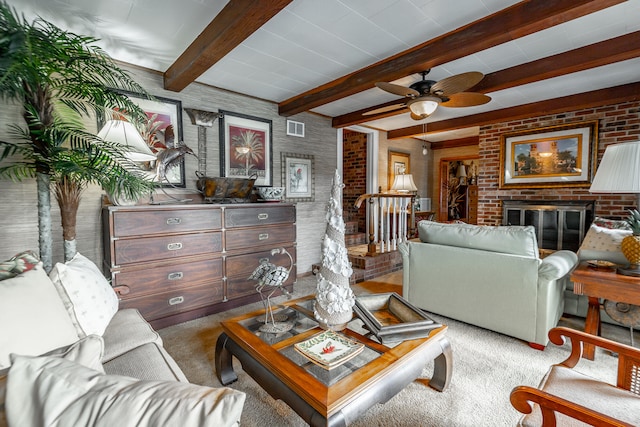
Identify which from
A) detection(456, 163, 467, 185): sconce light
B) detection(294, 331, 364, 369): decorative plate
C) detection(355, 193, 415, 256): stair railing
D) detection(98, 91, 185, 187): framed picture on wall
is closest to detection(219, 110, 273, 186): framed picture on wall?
detection(98, 91, 185, 187): framed picture on wall

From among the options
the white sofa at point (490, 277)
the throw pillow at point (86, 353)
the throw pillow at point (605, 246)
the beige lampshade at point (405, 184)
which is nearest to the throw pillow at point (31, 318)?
the throw pillow at point (86, 353)

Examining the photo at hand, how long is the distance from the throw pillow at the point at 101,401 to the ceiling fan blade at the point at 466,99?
3109 mm

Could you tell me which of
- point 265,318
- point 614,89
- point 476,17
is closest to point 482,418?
point 265,318

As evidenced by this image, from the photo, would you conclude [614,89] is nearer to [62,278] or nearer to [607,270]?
[607,270]

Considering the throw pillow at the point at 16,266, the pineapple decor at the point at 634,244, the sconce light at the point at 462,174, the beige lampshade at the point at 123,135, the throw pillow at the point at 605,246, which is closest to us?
the throw pillow at the point at 16,266

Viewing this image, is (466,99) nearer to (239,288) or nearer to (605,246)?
(605,246)

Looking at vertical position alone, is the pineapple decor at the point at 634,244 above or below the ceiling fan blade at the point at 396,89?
below

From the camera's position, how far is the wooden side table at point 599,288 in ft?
5.71

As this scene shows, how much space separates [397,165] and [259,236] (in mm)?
4004

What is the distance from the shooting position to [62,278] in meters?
1.33

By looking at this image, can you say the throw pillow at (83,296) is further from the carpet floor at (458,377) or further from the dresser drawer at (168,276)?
the dresser drawer at (168,276)

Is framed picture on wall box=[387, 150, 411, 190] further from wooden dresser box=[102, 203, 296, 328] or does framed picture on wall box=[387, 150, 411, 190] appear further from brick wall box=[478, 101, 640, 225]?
wooden dresser box=[102, 203, 296, 328]

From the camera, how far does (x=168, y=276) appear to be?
101 inches

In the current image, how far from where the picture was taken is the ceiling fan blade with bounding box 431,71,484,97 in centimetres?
231
